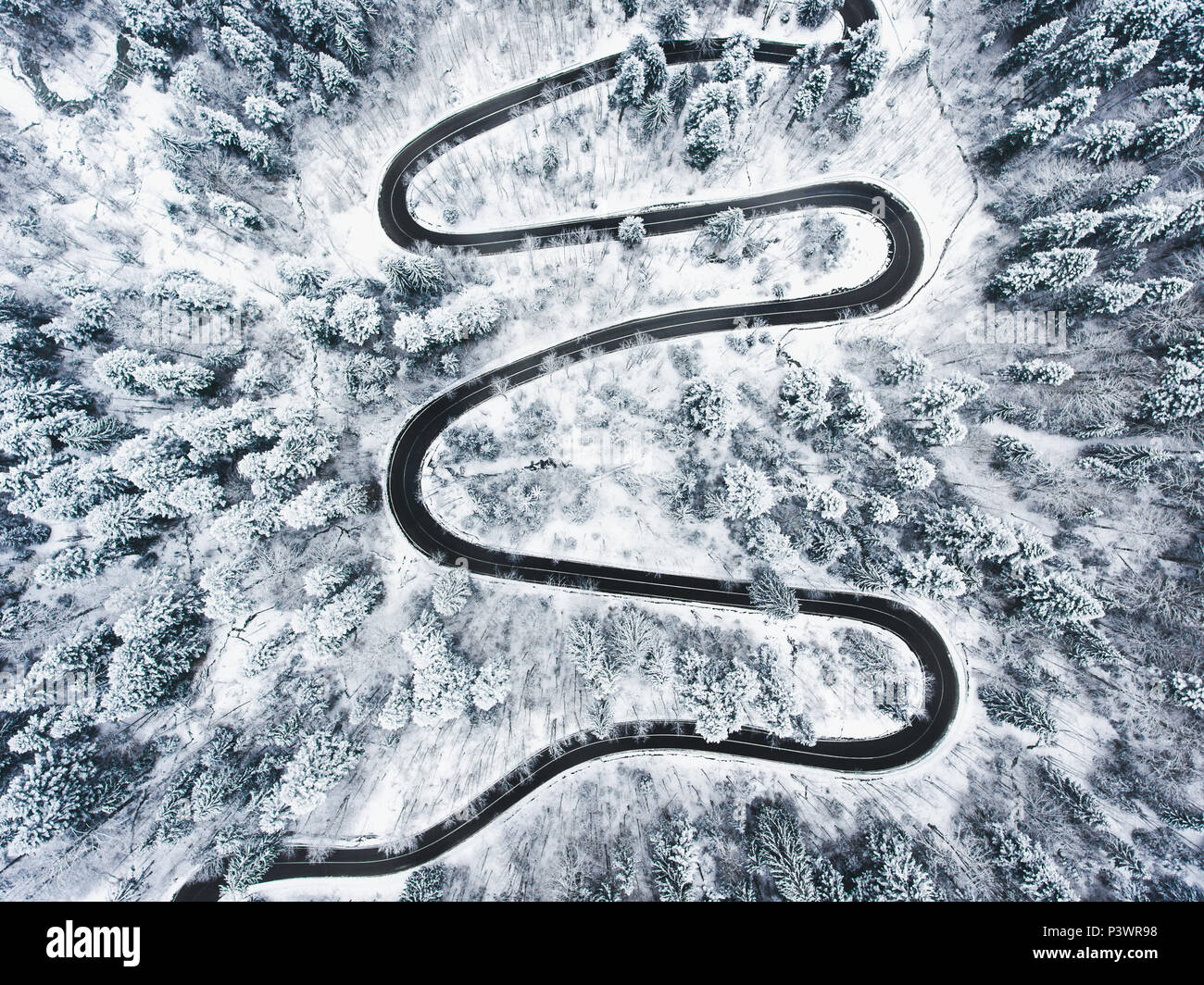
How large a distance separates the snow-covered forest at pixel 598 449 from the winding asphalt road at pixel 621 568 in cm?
116

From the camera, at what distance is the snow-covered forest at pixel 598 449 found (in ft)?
176

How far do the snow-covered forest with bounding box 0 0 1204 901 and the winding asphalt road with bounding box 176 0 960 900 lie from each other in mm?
1160

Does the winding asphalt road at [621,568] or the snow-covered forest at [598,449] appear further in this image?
the winding asphalt road at [621,568]

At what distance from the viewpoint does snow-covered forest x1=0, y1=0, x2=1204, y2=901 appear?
2114 inches

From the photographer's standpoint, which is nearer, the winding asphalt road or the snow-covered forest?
the snow-covered forest

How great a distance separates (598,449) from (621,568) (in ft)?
50.0

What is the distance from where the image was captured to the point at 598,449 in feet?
200

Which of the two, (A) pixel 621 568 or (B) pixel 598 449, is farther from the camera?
(B) pixel 598 449
